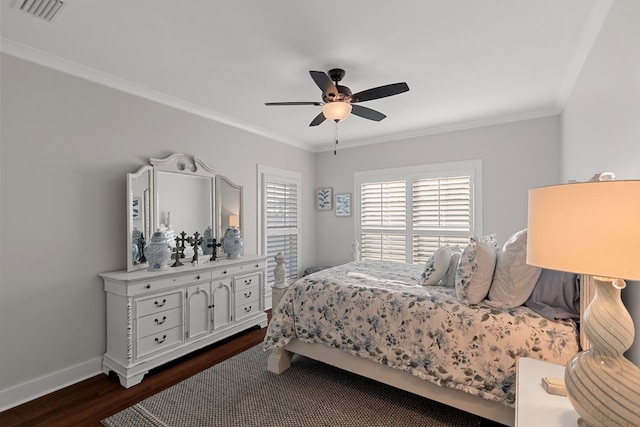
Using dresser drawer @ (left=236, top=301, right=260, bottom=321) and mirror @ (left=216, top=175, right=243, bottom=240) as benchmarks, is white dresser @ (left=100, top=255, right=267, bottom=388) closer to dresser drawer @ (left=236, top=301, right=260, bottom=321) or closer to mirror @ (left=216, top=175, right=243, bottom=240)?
dresser drawer @ (left=236, top=301, right=260, bottom=321)

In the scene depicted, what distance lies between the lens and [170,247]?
3.00 metres

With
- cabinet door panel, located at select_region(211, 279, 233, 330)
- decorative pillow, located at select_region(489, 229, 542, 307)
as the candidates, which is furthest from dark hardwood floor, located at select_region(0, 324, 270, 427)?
decorative pillow, located at select_region(489, 229, 542, 307)

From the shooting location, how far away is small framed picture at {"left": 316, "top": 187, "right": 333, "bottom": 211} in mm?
5180

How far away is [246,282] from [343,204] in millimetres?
2229

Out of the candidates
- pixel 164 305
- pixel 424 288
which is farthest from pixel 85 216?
pixel 424 288

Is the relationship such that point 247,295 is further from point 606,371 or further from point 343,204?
point 606,371

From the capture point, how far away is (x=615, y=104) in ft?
5.32

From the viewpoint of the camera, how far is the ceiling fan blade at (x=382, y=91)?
2202 millimetres

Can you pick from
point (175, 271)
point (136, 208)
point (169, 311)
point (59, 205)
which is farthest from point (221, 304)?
point (59, 205)

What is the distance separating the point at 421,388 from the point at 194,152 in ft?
10.3

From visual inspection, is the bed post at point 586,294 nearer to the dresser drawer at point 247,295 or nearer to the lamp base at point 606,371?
the lamp base at point 606,371

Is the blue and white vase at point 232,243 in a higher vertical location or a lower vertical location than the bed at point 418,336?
higher

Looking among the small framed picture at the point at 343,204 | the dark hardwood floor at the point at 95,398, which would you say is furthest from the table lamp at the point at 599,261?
the small framed picture at the point at 343,204

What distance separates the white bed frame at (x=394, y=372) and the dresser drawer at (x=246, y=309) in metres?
0.83
